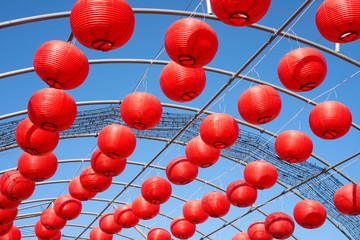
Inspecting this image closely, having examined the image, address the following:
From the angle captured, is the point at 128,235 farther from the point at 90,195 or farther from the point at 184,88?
the point at 184,88

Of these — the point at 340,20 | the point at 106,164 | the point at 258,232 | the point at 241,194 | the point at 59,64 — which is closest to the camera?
the point at 340,20

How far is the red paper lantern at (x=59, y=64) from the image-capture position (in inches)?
262

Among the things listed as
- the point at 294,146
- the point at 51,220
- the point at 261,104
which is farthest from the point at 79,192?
the point at 261,104

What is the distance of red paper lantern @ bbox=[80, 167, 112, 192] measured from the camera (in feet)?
38.4

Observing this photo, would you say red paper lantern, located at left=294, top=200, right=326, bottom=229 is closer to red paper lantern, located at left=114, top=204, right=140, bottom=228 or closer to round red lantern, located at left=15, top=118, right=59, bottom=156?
red paper lantern, located at left=114, top=204, right=140, bottom=228

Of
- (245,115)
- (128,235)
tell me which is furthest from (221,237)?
(245,115)

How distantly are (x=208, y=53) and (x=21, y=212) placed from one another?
70.8 ft

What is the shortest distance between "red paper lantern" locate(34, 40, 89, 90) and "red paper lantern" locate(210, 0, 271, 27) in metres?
2.69

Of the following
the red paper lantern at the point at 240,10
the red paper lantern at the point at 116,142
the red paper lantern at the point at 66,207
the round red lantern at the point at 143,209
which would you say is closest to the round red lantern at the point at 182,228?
the round red lantern at the point at 143,209

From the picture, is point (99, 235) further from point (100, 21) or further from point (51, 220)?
point (100, 21)

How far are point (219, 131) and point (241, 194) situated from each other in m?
4.01

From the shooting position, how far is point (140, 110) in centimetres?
819

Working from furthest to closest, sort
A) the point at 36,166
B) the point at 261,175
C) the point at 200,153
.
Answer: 1. the point at 261,175
2. the point at 200,153
3. the point at 36,166

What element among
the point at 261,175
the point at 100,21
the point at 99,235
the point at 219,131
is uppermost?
the point at 261,175
